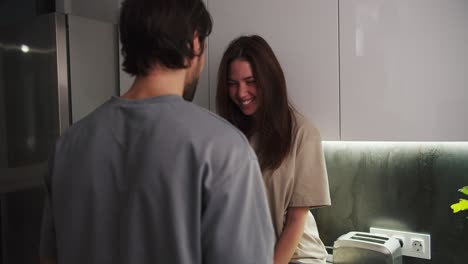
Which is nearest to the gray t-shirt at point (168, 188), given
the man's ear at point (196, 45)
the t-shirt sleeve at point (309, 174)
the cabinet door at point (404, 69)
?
the man's ear at point (196, 45)

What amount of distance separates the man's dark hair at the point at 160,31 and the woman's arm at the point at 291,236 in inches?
29.7

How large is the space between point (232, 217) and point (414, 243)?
46.5 inches

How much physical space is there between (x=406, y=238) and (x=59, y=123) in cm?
152

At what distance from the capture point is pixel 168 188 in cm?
60

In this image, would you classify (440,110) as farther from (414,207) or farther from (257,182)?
(257,182)

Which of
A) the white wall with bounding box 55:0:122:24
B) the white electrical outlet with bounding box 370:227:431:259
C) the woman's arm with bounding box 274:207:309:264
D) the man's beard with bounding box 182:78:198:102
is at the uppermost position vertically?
the white wall with bounding box 55:0:122:24

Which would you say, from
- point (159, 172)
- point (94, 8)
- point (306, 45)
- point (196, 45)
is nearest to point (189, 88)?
point (196, 45)

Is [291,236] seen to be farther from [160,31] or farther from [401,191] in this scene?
[160,31]

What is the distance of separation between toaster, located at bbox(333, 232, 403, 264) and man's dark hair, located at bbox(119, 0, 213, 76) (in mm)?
1046

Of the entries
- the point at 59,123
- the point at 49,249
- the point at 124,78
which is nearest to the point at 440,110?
the point at 49,249

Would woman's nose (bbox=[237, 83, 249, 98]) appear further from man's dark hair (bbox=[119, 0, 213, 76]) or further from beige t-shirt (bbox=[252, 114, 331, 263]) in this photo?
man's dark hair (bbox=[119, 0, 213, 76])

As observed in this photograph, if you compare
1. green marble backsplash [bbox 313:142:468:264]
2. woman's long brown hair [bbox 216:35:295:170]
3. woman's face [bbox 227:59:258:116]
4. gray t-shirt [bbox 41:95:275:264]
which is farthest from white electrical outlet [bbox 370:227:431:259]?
gray t-shirt [bbox 41:95:275:264]

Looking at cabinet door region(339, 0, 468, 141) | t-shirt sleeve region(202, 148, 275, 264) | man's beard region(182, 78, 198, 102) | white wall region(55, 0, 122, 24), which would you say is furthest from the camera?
white wall region(55, 0, 122, 24)

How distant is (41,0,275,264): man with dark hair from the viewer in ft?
1.96
